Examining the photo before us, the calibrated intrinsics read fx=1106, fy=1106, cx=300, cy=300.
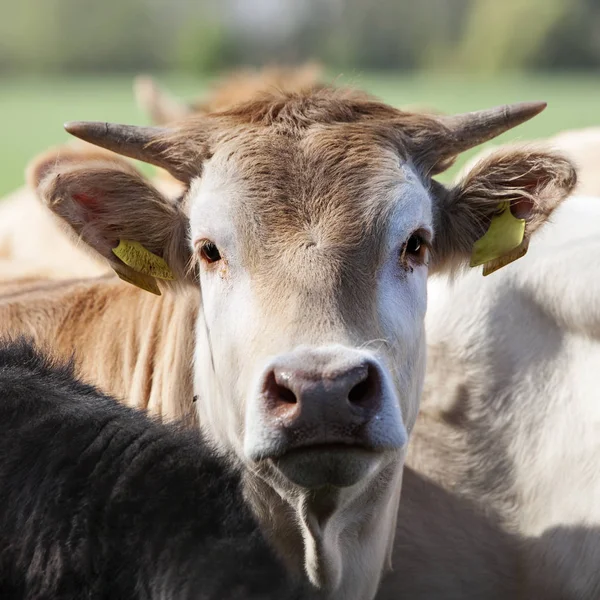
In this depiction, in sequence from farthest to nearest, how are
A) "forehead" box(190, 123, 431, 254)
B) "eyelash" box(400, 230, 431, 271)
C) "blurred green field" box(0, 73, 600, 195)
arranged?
1. "blurred green field" box(0, 73, 600, 195)
2. "eyelash" box(400, 230, 431, 271)
3. "forehead" box(190, 123, 431, 254)

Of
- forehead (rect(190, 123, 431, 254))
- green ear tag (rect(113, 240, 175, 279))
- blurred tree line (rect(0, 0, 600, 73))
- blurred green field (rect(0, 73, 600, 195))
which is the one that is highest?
forehead (rect(190, 123, 431, 254))

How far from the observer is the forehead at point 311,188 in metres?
3.33

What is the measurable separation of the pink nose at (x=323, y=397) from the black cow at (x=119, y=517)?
0.37 metres

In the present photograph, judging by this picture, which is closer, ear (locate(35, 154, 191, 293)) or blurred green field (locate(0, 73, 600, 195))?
ear (locate(35, 154, 191, 293))

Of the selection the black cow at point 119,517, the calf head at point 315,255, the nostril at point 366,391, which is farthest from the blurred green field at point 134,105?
the black cow at point 119,517

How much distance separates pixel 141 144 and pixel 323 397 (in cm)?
133

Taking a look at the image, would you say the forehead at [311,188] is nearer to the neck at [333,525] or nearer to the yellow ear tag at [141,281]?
the yellow ear tag at [141,281]

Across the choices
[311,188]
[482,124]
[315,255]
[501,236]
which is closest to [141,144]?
[311,188]

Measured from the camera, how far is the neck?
11.0 feet

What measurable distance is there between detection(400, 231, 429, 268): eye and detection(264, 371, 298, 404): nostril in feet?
2.30

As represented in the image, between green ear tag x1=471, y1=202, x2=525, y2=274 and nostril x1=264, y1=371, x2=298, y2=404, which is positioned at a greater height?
green ear tag x1=471, y1=202, x2=525, y2=274

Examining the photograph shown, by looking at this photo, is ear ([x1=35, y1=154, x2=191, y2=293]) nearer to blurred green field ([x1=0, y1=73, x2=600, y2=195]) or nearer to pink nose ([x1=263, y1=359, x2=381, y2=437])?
pink nose ([x1=263, y1=359, x2=381, y2=437])

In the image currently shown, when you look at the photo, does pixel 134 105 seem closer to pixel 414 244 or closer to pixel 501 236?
pixel 501 236

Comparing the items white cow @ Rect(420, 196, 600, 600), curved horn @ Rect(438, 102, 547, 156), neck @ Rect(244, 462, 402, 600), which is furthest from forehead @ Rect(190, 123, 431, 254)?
white cow @ Rect(420, 196, 600, 600)
